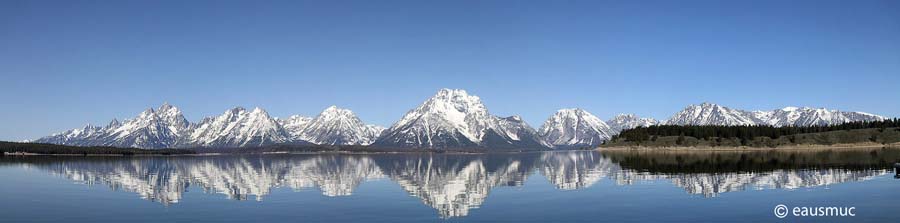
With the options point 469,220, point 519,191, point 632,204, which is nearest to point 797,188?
point 632,204

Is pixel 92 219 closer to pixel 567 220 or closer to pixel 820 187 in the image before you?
pixel 567 220

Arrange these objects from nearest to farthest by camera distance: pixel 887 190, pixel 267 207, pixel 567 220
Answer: pixel 567 220, pixel 267 207, pixel 887 190

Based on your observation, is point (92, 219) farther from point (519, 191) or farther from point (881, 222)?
point (881, 222)

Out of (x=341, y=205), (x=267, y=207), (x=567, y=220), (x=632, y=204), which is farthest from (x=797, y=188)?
(x=267, y=207)

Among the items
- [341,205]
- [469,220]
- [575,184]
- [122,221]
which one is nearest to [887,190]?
[575,184]

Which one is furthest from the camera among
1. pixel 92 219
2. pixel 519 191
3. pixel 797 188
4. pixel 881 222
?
pixel 519 191

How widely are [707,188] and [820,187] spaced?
416 inches

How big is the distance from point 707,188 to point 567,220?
95.6 feet

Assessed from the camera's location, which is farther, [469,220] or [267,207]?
[267,207]

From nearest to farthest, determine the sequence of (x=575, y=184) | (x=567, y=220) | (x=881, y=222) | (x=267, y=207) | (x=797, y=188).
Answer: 1. (x=881, y=222)
2. (x=567, y=220)
3. (x=267, y=207)
4. (x=797, y=188)
5. (x=575, y=184)

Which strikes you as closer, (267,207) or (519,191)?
(267,207)

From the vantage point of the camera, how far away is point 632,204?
5744cm

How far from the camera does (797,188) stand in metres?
69.1

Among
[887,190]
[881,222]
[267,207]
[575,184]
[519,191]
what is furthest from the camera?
[575,184]
